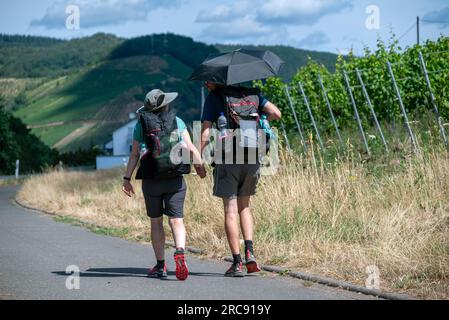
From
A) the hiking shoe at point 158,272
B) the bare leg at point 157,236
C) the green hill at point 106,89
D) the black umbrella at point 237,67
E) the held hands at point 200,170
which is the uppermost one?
the green hill at point 106,89

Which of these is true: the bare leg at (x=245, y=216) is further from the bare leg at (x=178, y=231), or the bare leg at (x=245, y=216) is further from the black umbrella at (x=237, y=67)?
the black umbrella at (x=237, y=67)

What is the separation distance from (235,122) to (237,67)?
61cm

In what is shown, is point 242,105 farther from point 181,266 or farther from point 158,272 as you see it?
point 158,272

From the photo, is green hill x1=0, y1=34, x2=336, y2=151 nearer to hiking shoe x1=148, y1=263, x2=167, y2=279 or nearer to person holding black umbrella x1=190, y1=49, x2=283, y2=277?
person holding black umbrella x1=190, y1=49, x2=283, y2=277

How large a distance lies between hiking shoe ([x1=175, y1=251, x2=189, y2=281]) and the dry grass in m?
1.31

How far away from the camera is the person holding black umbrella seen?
8.80m

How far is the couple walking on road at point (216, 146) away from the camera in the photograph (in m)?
8.80

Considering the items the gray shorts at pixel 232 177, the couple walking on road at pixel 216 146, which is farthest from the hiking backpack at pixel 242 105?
the gray shorts at pixel 232 177

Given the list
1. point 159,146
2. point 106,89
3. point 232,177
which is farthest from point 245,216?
point 106,89

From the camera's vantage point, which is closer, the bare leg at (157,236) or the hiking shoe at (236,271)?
the hiking shoe at (236,271)

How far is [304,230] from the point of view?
1019 cm

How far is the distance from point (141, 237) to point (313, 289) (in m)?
5.39

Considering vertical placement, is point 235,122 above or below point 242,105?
below

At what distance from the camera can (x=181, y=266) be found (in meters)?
8.62
